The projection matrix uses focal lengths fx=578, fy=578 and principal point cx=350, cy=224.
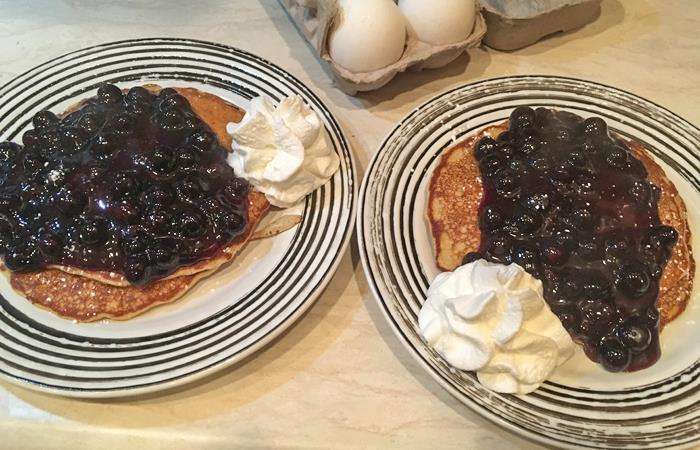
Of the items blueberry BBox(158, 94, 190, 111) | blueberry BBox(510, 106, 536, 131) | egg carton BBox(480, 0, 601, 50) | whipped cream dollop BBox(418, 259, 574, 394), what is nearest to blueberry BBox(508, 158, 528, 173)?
blueberry BBox(510, 106, 536, 131)

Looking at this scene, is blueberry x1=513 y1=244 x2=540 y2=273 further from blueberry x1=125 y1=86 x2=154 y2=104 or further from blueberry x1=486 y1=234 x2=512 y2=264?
blueberry x1=125 y1=86 x2=154 y2=104

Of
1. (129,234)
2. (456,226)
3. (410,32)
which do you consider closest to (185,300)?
(129,234)

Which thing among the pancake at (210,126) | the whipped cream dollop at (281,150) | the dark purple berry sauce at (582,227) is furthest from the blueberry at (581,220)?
the pancake at (210,126)

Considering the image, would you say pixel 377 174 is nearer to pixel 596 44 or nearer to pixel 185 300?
pixel 185 300

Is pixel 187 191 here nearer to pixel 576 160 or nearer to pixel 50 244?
pixel 50 244

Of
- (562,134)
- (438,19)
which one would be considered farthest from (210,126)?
(562,134)

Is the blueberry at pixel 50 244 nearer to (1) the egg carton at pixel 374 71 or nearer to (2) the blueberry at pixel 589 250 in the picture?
(1) the egg carton at pixel 374 71

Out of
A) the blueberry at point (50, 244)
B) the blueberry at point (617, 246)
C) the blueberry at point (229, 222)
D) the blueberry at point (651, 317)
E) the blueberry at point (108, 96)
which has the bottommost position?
the blueberry at point (651, 317)
